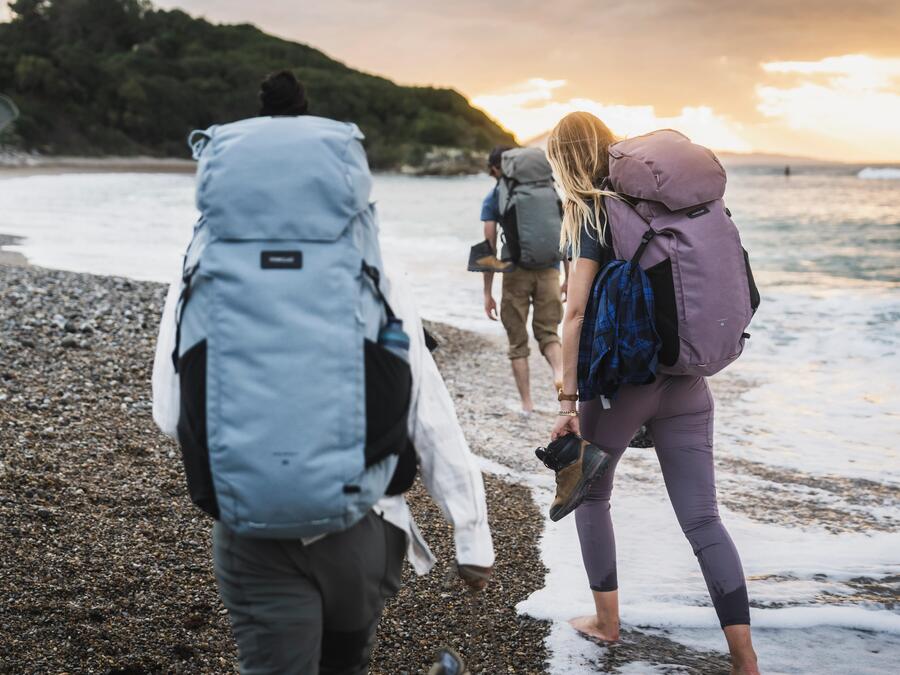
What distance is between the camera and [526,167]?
639 cm

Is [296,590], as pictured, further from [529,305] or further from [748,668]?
[529,305]

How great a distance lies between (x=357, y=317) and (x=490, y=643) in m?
2.21

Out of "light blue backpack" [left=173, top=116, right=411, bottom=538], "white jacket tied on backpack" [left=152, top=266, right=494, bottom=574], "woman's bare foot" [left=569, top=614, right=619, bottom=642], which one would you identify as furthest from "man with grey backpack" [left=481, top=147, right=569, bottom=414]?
"light blue backpack" [left=173, top=116, right=411, bottom=538]

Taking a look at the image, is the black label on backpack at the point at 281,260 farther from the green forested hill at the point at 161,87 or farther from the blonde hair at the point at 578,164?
the green forested hill at the point at 161,87

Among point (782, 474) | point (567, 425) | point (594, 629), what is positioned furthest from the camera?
point (782, 474)

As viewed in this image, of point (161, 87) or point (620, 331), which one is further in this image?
point (161, 87)

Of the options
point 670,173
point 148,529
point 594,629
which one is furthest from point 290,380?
point 148,529

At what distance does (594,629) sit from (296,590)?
6.78 ft

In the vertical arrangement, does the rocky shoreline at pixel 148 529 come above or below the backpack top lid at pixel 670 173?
below

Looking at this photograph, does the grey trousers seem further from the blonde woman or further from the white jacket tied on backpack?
the blonde woman

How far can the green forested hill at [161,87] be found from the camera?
287 ft

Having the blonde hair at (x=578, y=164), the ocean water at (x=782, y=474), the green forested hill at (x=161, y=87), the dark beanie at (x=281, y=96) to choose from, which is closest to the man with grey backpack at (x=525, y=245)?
the ocean water at (x=782, y=474)

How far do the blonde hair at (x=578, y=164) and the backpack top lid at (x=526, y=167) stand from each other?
10.7 feet

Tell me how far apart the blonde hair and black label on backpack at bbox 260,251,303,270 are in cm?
152
